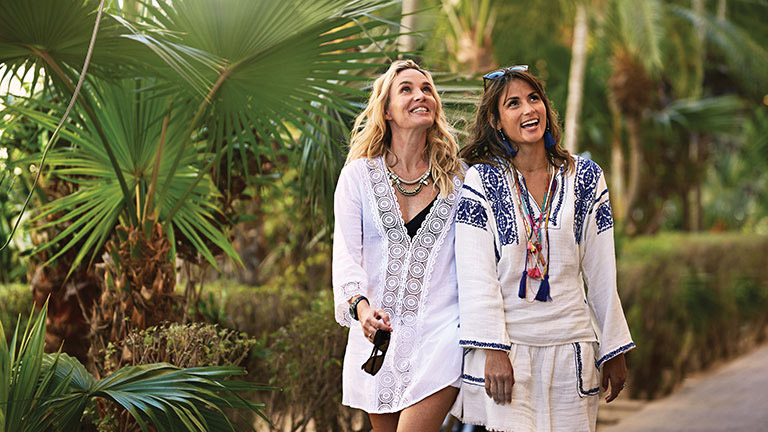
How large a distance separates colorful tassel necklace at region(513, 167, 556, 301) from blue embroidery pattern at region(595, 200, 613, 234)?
182mm

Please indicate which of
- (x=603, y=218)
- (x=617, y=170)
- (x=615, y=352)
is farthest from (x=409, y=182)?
(x=617, y=170)

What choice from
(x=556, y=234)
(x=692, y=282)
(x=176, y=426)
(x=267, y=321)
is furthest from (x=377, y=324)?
(x=692, y=282)

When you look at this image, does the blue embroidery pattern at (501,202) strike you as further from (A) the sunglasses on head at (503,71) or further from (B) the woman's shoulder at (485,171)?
(A) the sunglasses on head at (503,71)

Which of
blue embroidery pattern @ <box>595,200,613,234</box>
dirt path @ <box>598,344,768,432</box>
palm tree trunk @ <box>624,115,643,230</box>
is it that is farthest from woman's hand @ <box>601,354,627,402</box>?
palm tree trunk @ <box>624,115,643,230</box>

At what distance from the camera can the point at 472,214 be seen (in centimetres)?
297

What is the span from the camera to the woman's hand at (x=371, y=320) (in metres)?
2.77

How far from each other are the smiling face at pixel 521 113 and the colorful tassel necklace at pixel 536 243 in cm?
17

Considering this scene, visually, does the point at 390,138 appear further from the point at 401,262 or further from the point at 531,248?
the point at 531,248

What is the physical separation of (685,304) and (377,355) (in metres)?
8.24

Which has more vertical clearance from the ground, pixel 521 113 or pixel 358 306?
pixel 521 113

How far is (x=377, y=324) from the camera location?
2770 millimetres

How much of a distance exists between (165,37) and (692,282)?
8.80 meters

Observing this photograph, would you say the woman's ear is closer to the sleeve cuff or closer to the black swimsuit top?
the black swimsuit top

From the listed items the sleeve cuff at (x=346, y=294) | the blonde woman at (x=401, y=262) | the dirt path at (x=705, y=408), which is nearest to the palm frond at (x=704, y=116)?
the dirt path at (x=705, y=408)
